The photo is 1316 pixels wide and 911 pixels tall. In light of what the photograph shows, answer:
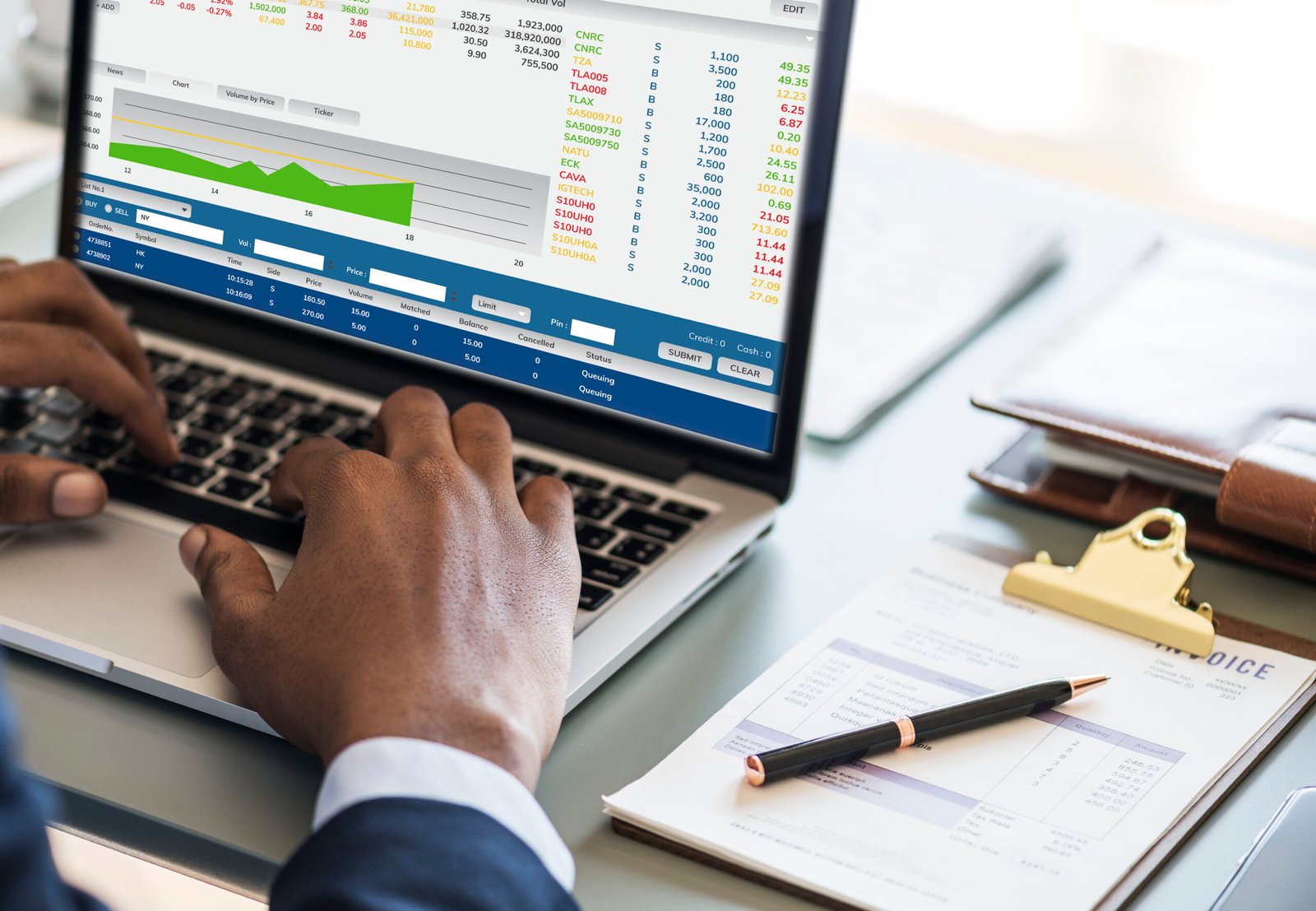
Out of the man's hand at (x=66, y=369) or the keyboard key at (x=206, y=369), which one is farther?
the keyboard key at (x=206, y=369)

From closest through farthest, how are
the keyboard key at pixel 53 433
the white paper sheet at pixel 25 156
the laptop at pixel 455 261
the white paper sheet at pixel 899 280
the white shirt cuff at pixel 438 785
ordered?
the white shirt cuff at pixel 438 785 → the laptop at pixel 455 261 → the keyboard key at pixel 53 433 → the white paper sheet at pixel 899 280 → the white paper sheet at pixel 25 156

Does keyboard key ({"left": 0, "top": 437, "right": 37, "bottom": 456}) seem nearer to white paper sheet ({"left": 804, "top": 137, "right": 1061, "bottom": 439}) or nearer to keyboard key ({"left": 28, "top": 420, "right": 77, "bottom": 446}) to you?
keyboard key ({"left": 28, "top": 420, "right": 77, "bottom": 446})

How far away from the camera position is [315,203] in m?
0.85

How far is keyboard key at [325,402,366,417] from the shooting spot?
0.86m

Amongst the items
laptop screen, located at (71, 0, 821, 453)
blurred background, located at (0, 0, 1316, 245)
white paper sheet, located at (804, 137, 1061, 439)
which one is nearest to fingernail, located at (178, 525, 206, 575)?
laptop screen, located at (71, 0, 821, 453)

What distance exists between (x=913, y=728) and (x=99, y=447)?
50 centimetres

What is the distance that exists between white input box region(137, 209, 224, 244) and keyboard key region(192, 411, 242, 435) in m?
0.12

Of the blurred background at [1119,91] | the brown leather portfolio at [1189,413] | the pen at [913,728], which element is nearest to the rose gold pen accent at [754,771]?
the pen at [913,728]

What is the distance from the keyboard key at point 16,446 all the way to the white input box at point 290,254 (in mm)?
177

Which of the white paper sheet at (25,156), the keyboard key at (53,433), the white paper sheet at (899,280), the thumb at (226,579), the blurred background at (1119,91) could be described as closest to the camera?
the thumb at (226,579)

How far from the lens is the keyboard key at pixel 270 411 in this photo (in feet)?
2.80

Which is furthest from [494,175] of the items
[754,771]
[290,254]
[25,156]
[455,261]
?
[25,156]

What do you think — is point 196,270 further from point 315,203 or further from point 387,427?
point 387,427

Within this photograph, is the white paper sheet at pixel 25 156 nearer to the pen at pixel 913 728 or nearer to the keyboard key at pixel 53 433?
the keyboard key at pixel 53 433
